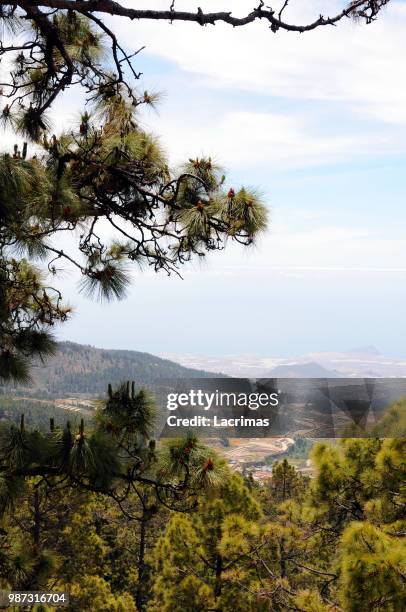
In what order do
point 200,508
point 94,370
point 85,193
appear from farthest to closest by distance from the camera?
point 94,370 < point 200,508 < point 85,193

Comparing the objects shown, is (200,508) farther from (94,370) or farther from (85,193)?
(94,370)

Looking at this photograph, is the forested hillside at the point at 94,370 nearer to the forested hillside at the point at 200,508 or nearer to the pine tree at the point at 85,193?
the forested hillside at the point at 200,508

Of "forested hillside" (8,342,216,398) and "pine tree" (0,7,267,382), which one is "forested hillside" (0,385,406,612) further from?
"forested hillside" (8,342,216,398)

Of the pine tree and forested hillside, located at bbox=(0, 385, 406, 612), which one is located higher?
the pine tree

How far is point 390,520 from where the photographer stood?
554 centimetres

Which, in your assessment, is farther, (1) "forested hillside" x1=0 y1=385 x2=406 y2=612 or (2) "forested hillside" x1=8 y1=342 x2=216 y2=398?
(2) "forested hillside" x1=8 y1=342 x2=216 y2=398

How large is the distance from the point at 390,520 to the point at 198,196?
3.58m

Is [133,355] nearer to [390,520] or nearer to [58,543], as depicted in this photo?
[58,543]

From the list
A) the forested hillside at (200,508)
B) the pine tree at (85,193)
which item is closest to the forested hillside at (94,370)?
the forested hillside at (200,508)

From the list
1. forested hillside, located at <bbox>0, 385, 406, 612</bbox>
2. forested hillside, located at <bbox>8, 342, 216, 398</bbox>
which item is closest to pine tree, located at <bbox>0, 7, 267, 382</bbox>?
forested hillside, located at <bbox>0, 385, 406, 612</bbox>

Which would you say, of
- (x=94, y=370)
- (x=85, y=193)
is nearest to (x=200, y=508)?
(x=85, y=193)

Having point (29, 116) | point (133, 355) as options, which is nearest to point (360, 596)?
point (29, 116)

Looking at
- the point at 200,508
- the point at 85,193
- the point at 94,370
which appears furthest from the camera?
the point at 94,370

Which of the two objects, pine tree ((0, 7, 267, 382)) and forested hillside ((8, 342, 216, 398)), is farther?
forested hillside ((8, 342, 216, 398))
